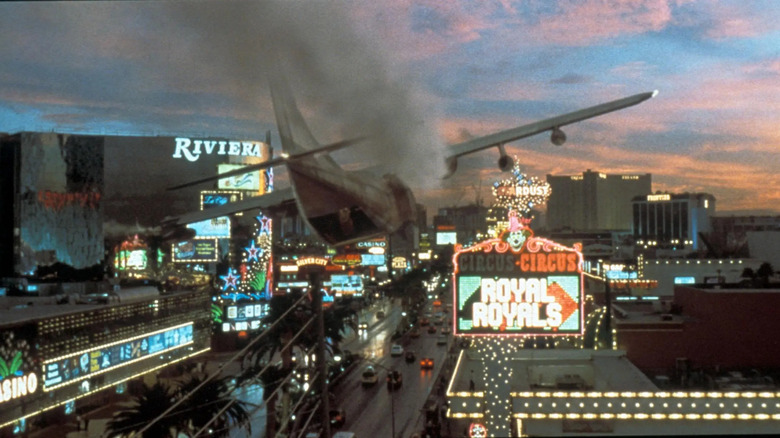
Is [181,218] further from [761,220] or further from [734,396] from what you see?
[761,220]

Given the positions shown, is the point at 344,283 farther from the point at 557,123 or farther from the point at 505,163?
the point at 557,123

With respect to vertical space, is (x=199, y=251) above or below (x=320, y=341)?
above

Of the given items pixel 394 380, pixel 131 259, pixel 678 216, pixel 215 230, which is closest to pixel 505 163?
pixel 394 380

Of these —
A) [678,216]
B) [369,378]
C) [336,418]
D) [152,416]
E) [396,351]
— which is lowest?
[369,378]

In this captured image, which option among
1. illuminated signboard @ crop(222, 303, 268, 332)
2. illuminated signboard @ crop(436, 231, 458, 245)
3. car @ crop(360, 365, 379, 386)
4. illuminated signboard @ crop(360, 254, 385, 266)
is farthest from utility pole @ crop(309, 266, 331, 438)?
illuminated signboard @ crop(436, 231, 458, 245)

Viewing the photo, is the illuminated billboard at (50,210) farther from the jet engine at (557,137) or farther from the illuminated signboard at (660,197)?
the illuminated signboard at (660,197)

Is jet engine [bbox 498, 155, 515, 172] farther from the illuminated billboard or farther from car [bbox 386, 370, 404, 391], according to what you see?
the illuminated billboard

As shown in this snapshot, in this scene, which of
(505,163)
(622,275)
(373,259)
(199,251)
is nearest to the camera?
(505,163)

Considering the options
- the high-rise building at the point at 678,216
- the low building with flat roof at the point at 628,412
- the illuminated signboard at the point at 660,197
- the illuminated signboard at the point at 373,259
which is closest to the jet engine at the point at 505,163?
the low building with flat roof at the point at 628,412

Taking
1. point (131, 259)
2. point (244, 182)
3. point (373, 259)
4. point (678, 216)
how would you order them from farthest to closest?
1. point (678, 216)
2. point (373, 259)
3. point (244, 182)
4. point (131, 259)
